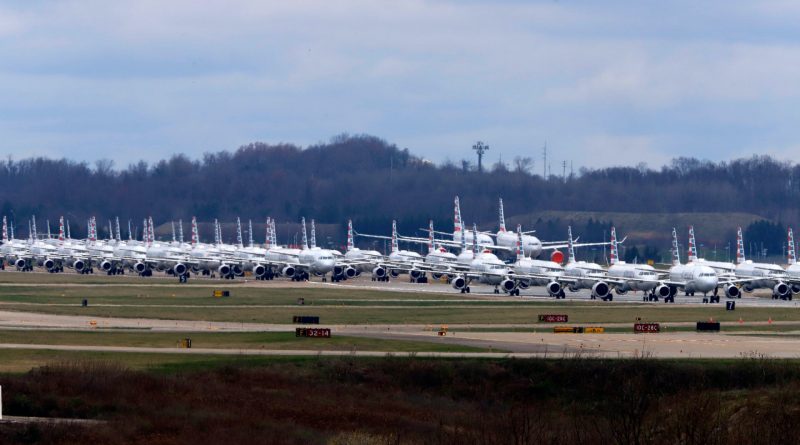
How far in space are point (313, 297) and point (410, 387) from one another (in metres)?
54.5

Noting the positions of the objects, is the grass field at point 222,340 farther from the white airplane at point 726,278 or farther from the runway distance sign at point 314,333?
the white airplane at point 726,278

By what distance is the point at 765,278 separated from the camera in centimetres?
10981

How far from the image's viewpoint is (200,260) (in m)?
154

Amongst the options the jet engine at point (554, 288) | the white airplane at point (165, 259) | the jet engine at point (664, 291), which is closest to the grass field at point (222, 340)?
the jet engine at point (664, 291)

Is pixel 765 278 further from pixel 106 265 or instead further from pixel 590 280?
pixel 106 265

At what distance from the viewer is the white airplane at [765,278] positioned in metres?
107

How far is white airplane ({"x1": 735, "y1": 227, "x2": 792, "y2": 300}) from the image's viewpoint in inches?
4210

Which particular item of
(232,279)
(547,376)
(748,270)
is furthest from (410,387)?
(232,279)

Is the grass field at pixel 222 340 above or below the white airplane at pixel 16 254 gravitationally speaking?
below

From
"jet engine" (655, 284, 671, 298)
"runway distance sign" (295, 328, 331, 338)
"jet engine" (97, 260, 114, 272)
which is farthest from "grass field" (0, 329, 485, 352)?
"jet engine" (97, 260, 114, 272)

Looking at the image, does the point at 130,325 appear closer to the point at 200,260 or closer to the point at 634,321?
the point at 634,321

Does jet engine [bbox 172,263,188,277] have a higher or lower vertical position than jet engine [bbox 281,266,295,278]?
higher

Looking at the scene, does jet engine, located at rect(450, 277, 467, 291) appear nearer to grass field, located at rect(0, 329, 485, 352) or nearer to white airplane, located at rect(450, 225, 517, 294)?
white airplane, located at rect(450, 225, 517, 294)

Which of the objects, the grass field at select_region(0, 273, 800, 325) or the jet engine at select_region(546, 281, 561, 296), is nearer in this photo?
the grass field at select_region(0, 273, 800, 325)
